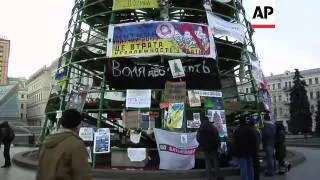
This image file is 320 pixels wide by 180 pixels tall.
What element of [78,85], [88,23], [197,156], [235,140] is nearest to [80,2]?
[88,23]

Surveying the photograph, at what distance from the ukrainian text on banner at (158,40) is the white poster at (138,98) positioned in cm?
124

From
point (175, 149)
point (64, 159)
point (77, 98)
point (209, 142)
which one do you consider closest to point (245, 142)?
point (209, 142)

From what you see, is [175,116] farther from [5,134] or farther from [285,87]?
[285,87]

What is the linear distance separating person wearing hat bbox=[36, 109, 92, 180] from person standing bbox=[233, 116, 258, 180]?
5.86m

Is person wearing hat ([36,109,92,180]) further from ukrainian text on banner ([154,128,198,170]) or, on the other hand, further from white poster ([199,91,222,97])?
white poster ([199,91,222,97])

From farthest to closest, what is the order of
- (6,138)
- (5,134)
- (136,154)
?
1. (5,134)
2. (6,138)
3. (136,154)

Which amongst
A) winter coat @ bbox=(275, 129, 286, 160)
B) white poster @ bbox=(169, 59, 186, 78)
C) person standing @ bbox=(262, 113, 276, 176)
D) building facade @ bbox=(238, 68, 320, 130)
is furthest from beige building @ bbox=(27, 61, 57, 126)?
person standing @ bbox=(262, 113, 276, 176)

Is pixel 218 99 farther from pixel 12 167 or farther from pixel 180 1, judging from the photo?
pixel 12 167

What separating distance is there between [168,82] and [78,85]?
422cm

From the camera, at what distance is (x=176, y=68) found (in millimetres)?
15219

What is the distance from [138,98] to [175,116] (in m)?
1.36

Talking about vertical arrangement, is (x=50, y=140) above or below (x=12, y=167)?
above

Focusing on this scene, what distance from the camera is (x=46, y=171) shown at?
4840 millimetres

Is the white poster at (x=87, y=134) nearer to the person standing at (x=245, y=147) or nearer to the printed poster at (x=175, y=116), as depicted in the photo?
the printed poster at (x=175, y=116)
